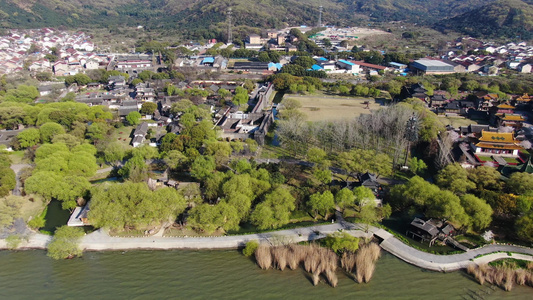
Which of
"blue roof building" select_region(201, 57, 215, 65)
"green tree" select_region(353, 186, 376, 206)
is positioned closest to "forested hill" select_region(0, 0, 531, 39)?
"blue roof building" select_region(201, 57, 215, 65)

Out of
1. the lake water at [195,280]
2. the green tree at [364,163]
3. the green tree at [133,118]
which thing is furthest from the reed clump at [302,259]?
the green tree at [133,118]

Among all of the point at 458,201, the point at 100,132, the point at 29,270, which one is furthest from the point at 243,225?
the point at 100,132

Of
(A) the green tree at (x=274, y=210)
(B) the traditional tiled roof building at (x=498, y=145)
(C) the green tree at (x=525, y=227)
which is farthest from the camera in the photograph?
(B) the traditional tiled roof building at (x=498, y=145)

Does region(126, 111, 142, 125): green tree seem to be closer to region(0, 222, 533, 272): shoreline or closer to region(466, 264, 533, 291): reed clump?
region(0, 222, 533, 272): shoreline

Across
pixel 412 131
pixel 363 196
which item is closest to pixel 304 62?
pixel 412 131

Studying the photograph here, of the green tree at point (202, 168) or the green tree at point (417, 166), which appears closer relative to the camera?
the green tree at point (202, 168)

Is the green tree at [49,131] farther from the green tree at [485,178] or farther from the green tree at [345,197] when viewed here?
the green tree at [485,178]
